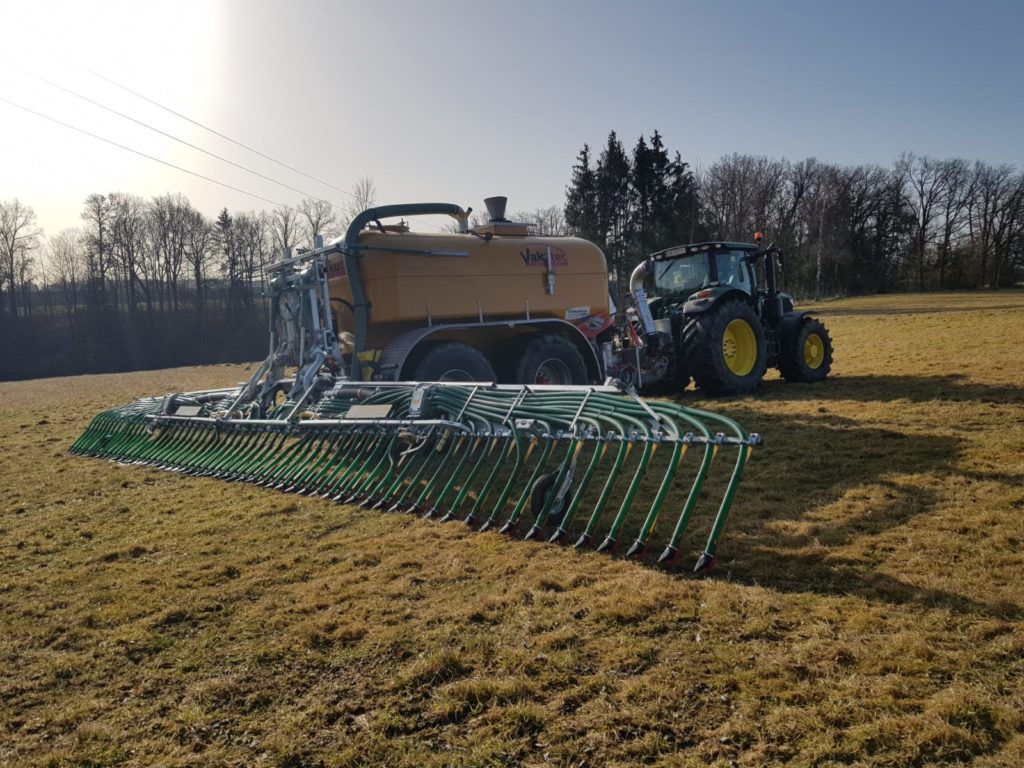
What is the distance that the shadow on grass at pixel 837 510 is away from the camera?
354cm

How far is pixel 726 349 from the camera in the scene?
10703 mm

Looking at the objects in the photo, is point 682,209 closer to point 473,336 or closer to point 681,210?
point 681,210

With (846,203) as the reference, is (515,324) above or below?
below

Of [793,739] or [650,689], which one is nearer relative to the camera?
[793,739]

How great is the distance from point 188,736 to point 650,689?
1.66 meters

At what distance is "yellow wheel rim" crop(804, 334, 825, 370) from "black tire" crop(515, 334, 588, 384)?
424cm

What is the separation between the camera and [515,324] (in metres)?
8.99

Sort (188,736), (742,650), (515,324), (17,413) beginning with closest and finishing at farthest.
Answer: (188,736)
(742,650)
(515,324)
(17,413)

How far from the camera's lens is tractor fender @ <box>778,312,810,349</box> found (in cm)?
1112

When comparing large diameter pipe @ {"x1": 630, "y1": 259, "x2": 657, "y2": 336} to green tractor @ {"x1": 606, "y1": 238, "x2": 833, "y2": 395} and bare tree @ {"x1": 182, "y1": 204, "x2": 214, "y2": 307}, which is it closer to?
green tractor @ {"x1": 606, "y1": 238, "x2": 833, "y2": 395}

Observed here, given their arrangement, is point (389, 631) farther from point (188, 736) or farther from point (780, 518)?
point (780, 518)

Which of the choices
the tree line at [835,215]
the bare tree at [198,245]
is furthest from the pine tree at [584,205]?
the bare tree at [198,245]

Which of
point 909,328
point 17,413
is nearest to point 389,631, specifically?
point 17,413

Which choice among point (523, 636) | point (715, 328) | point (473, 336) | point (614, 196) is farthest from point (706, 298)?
point (614, 196)
